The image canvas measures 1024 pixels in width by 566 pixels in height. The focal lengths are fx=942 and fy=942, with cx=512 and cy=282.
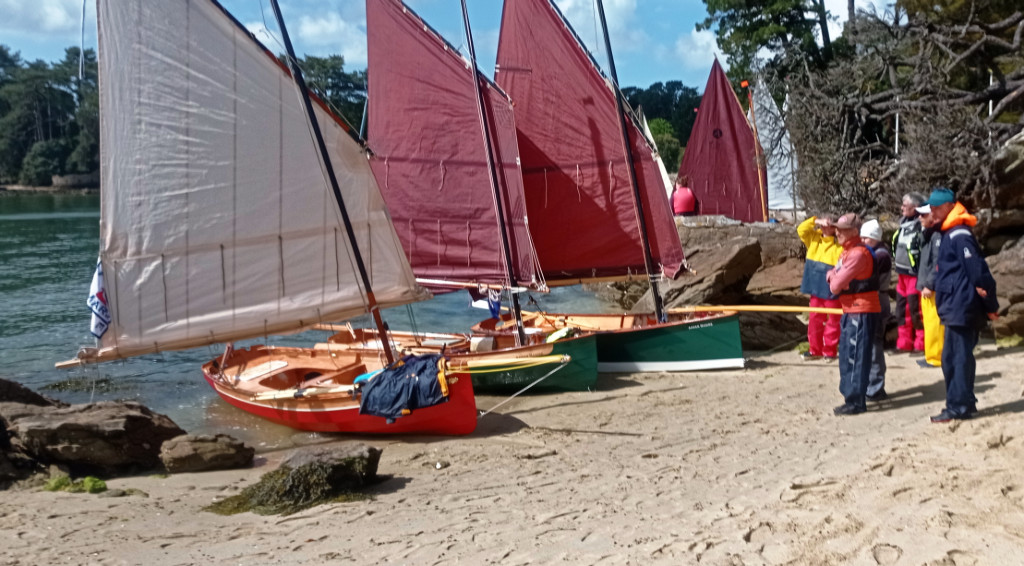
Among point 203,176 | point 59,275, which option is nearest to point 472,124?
point 203,176

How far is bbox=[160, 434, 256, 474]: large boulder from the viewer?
882 centimetres

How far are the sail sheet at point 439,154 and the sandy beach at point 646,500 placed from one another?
4266 millimetres

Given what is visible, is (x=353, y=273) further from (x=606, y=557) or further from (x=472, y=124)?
(x=606, y=557)

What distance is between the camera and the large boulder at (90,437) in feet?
28.7

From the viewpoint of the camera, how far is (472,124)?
13227 millimetres

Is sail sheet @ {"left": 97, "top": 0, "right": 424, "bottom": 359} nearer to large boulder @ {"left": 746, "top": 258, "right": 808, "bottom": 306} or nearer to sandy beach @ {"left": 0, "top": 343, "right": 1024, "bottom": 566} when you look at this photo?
sandy beach @ {"left": 0, "top": 343, "right": 1024, "bottom": 566}

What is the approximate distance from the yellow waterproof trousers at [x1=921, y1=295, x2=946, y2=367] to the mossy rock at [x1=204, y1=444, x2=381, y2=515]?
5654 mm

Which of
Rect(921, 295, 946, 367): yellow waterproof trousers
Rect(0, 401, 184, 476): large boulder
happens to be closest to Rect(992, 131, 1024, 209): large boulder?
Rect(921, 295, 946, 367): yellow waterproof trousers

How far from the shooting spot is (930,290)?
9078mm

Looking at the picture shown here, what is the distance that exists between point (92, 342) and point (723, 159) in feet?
48.6

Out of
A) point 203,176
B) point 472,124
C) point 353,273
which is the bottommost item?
point 353,273

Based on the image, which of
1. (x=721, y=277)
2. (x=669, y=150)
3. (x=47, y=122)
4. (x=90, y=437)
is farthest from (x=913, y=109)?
(x=47, y=122)

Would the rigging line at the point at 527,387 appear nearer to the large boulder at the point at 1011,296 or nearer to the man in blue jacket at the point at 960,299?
the man in blue jacket at the point at 960,299

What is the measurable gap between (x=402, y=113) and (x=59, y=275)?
18.6 metres
